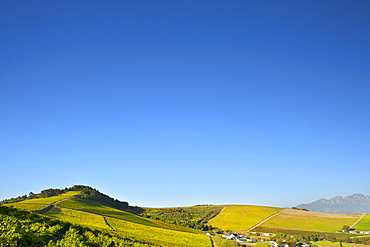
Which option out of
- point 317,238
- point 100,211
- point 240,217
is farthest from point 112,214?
point 240,217

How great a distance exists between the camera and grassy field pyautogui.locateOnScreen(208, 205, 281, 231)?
114 m

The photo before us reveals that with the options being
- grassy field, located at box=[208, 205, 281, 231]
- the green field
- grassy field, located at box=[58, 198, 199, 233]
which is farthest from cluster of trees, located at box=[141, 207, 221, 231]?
the green field

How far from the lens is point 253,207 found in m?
155

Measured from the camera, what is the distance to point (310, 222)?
116250 mm

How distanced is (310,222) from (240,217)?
30.7 m

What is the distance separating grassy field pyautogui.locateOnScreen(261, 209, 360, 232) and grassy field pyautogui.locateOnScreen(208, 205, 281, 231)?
258 inches

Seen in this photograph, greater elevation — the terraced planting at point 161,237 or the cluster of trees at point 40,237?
the cluster of trees at point 40,237

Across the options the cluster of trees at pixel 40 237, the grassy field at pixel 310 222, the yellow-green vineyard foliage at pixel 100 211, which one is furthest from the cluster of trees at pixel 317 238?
the cluster of trees at pixel 40 237

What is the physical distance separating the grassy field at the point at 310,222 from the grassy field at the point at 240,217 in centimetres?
656

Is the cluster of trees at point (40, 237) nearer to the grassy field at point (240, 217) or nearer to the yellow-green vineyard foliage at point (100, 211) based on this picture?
the yellow-green vineyard foliage at point (100, 211)

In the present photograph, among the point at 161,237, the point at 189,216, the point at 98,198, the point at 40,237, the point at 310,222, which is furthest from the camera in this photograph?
the point at 189,216

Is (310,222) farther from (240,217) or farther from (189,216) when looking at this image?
(189,216)

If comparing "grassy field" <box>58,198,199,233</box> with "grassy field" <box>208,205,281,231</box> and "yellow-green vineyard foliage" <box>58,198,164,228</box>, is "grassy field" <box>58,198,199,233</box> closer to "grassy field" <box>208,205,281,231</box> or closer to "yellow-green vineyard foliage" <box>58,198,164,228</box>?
"yellow-green vineyard foliage" <box>58,198,164,228</box>

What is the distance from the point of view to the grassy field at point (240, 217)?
11419 centimetres
